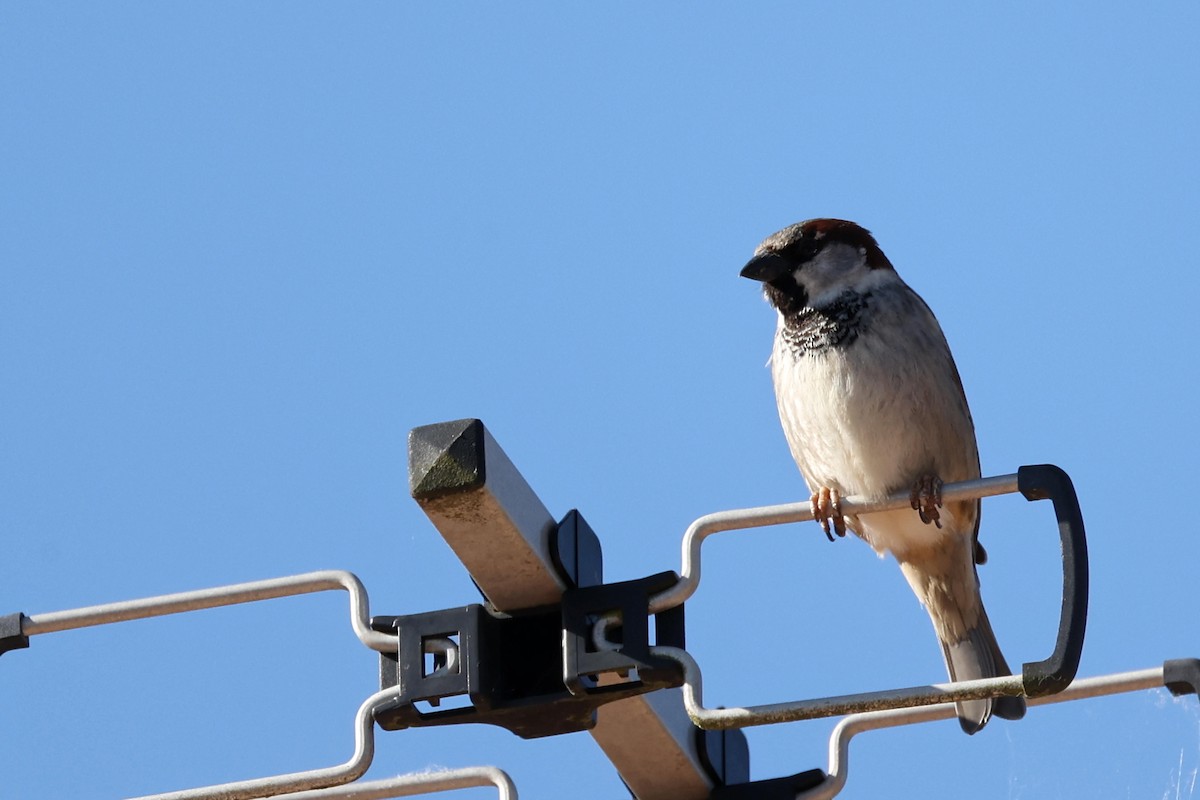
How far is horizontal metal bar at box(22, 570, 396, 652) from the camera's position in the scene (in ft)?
6.12

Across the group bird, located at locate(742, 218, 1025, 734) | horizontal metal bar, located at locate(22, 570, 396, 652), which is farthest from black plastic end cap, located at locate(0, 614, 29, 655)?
bird, located at locate(742, 218, 1025, 734)

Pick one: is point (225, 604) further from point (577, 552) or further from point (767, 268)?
point (767, 268)

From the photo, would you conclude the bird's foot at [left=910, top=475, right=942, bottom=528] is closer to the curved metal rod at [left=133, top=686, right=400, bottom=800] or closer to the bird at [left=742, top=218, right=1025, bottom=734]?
the bird at [left=742, top=218, right=1025, bottom=734]

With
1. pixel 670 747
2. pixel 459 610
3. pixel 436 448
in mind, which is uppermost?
pixel 436 448

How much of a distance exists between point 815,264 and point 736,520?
5.56 ft

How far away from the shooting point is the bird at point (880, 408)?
10.5ft

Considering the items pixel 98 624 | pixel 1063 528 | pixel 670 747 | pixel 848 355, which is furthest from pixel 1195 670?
pixel 848 355

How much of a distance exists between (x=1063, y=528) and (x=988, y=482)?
0.12 metres

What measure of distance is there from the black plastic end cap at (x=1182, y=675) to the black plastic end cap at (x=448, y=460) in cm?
74

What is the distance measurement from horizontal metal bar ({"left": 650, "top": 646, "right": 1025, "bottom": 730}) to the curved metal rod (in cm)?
35

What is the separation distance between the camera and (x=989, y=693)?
5.36 ft

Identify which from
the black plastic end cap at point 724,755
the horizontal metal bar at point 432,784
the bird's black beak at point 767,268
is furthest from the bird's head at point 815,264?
the horizontal metal bar at point 432,784

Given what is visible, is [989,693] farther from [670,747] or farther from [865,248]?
[865,248]

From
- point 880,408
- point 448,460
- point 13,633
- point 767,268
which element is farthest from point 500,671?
point 767,268
